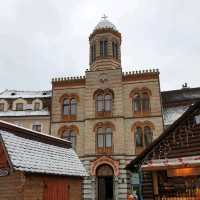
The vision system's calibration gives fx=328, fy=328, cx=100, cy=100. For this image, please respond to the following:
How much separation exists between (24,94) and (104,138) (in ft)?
39.4

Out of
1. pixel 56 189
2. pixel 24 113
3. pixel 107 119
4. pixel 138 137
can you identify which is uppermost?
pixel 24 113

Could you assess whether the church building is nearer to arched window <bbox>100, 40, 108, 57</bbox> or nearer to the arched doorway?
the arched doorway

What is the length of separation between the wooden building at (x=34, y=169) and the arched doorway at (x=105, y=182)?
1352 centimetres

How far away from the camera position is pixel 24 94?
3872cm

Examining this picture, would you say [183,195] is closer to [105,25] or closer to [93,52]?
[93,52]

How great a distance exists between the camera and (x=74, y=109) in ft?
113

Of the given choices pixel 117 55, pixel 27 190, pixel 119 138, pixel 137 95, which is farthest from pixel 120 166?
pixel 27 190

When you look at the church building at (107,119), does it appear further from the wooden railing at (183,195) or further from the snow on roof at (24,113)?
the wooden railing at (183,195)

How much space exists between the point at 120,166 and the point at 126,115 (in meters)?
5.16

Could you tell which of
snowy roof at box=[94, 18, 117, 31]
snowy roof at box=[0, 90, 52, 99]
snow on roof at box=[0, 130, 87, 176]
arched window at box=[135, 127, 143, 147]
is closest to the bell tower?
snowy roof at box=[94, 18, 117, 31]

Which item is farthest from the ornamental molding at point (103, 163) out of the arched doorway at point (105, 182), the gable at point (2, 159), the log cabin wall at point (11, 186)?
the gable at point (2, 159)

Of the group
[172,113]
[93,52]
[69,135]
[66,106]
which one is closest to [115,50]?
[93,52]

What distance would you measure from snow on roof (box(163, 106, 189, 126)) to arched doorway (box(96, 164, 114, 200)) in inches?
292

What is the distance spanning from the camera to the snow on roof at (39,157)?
13.7 m
